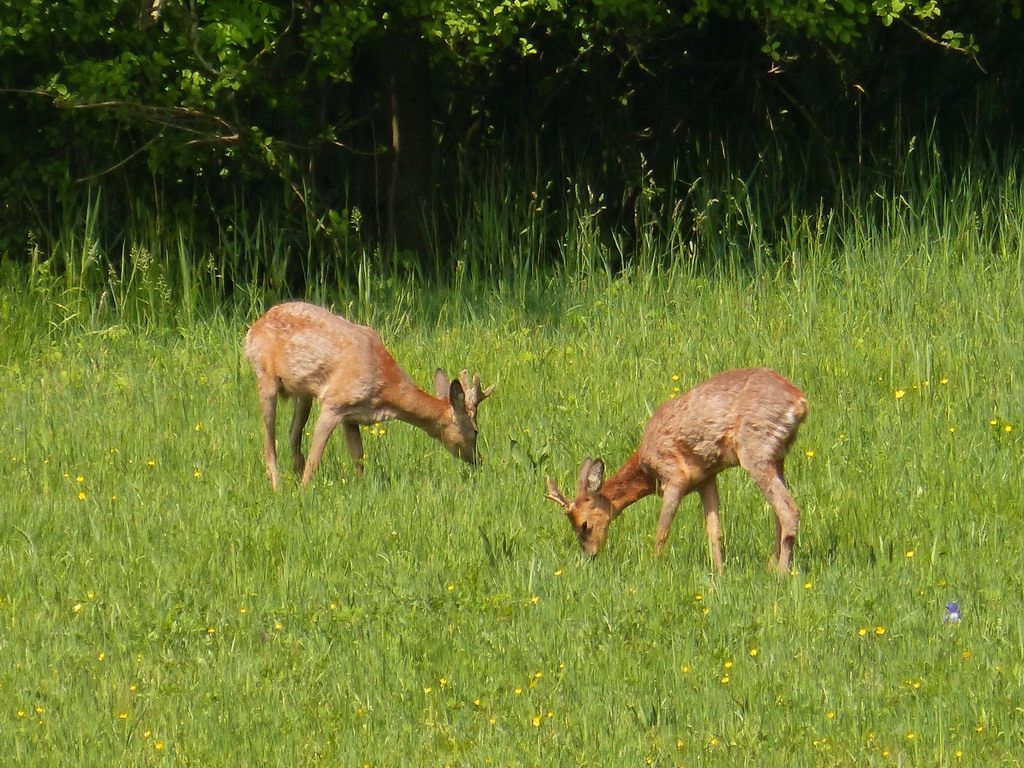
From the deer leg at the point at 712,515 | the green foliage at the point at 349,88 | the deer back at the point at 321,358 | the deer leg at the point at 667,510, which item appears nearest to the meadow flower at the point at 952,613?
the deer leg at the point at 712,515

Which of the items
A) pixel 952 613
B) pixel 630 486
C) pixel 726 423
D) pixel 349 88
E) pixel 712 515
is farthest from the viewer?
pixel 349 88

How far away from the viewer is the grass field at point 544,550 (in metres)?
6.71

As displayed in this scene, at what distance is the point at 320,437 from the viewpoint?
10.5 meters

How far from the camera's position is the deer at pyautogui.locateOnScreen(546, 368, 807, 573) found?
838cm

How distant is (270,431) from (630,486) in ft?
9.16

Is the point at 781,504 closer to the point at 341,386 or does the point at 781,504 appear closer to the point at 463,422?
the point at 463,422

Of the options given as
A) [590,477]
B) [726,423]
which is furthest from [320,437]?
[726,423]

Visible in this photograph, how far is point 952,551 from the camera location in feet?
28.1

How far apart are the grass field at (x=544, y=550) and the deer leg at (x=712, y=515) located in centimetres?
13

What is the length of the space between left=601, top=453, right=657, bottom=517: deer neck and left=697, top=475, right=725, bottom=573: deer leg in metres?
0.31

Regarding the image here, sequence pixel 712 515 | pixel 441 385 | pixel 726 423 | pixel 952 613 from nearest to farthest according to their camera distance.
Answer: pixel 952 613 → pixel 726 423 → pixel 712 515 → pixel 441 385

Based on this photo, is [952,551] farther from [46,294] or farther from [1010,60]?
[1010,60]

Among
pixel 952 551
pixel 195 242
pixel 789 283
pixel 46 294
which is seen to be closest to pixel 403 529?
pixel 952 551

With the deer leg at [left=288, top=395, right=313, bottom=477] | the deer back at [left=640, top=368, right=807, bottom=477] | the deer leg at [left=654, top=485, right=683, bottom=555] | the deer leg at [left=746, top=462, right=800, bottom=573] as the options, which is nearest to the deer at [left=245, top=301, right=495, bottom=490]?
the deer leg at [left=288, top=395, right=313, bottom=477]
